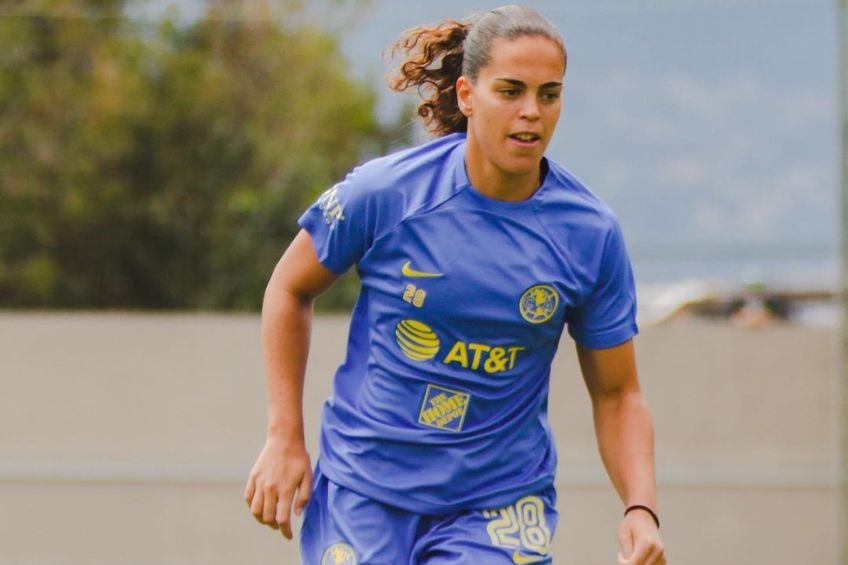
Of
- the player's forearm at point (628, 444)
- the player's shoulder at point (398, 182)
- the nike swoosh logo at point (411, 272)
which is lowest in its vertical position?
the player's forearm at point (628, 444)

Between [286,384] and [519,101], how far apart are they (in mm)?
831

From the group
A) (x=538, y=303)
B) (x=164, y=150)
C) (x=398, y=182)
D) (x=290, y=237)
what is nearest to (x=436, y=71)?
(x=398, y=182)

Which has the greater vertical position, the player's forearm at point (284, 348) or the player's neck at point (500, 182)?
the player's neck at point (500, 182)

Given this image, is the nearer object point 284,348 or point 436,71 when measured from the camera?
point 284,348

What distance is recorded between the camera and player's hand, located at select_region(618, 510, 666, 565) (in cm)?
325

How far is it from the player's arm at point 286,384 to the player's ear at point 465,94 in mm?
444

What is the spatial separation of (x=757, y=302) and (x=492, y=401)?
7.98 m

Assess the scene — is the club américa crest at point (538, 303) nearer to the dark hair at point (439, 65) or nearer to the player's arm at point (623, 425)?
the player's arm at point (623, 425)

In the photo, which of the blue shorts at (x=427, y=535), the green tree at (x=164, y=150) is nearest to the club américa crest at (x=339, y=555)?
the blue shorts at (x=427, y=535)

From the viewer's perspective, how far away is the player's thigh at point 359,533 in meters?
3.37

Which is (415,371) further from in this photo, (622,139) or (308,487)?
(622,139)

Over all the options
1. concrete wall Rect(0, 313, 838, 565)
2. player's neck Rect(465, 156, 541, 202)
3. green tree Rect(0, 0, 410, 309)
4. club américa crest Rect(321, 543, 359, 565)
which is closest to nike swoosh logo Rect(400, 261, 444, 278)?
player's neck Rect(465, 156, 541, 202)

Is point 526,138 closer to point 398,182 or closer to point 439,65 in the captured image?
point 398,182

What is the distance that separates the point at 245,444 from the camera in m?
10.4
